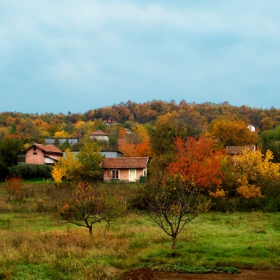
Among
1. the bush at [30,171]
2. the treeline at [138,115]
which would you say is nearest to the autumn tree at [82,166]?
the bush at [30,171]

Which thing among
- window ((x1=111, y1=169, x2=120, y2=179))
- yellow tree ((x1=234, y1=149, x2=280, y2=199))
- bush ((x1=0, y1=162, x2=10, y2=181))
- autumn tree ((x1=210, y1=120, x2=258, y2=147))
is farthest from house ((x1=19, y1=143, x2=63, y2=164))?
yellow tree ((x1=234, y1=149, x2=280, y2=199))

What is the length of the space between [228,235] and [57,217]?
38.6 feet

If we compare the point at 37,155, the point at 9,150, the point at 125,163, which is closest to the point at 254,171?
the point at 125,163

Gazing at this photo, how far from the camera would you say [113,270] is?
1107cm

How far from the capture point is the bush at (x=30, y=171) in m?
44.4

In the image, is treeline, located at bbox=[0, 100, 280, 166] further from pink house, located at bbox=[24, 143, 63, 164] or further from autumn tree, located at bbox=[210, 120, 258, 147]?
pink house, located at bbox=[24, 143, 63, 164]

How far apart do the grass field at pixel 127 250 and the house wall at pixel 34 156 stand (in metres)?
32.9

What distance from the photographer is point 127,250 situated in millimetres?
13523

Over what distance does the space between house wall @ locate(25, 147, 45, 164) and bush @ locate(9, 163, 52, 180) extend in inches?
243

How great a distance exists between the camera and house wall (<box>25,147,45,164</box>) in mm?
52406

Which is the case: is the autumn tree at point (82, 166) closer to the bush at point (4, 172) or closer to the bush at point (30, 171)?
the bush at point (30, 171)

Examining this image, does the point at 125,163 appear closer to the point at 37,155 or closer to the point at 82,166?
the point at 82,166

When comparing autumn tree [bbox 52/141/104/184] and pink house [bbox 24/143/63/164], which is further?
pink house [bbox 24/143/63/164]

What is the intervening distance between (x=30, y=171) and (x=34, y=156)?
24.3 feet
